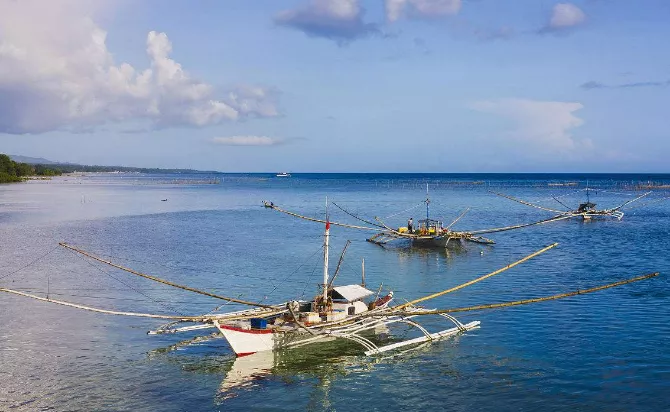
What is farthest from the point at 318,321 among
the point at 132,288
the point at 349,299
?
the point at 132,288

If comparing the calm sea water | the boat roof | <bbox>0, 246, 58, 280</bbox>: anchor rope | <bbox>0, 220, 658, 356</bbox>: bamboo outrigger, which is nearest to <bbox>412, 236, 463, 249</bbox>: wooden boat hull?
the calm sea water

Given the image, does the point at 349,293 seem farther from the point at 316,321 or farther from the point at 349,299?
the point at 316,321

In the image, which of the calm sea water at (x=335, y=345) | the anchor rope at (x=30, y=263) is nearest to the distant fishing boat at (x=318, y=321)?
the calm sea water at (x=335, y=345)

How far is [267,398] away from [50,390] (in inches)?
267

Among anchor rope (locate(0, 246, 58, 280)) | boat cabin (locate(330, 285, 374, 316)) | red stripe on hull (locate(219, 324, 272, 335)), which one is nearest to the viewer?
red stripe on hull (locate(219, 324, 272, 335))

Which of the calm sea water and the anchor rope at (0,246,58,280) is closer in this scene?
the calm sea water

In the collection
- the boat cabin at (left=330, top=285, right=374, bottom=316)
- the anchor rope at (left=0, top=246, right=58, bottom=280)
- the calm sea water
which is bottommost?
the calm sea water

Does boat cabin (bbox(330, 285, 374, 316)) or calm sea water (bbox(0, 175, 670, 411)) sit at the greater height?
boat cabin (bbox(330, 285, 374, 316))

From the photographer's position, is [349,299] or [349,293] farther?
[349,293]

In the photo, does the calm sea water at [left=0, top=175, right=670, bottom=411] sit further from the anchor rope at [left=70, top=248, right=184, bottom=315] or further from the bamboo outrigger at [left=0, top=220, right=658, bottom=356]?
the bamboo outrigger at [left=0, top=220, right=658, bottom=356]

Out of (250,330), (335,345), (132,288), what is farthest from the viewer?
(132,288)

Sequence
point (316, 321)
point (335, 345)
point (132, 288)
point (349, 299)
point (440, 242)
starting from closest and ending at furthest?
1. point (316, 321)
2. point (335, 345)
3. point (349, 299)
4. point (132, 288)
5. point (440, 242)

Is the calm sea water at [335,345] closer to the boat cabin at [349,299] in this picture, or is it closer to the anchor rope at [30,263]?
the anchor rope at [30,263]

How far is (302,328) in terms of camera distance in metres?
21.8
